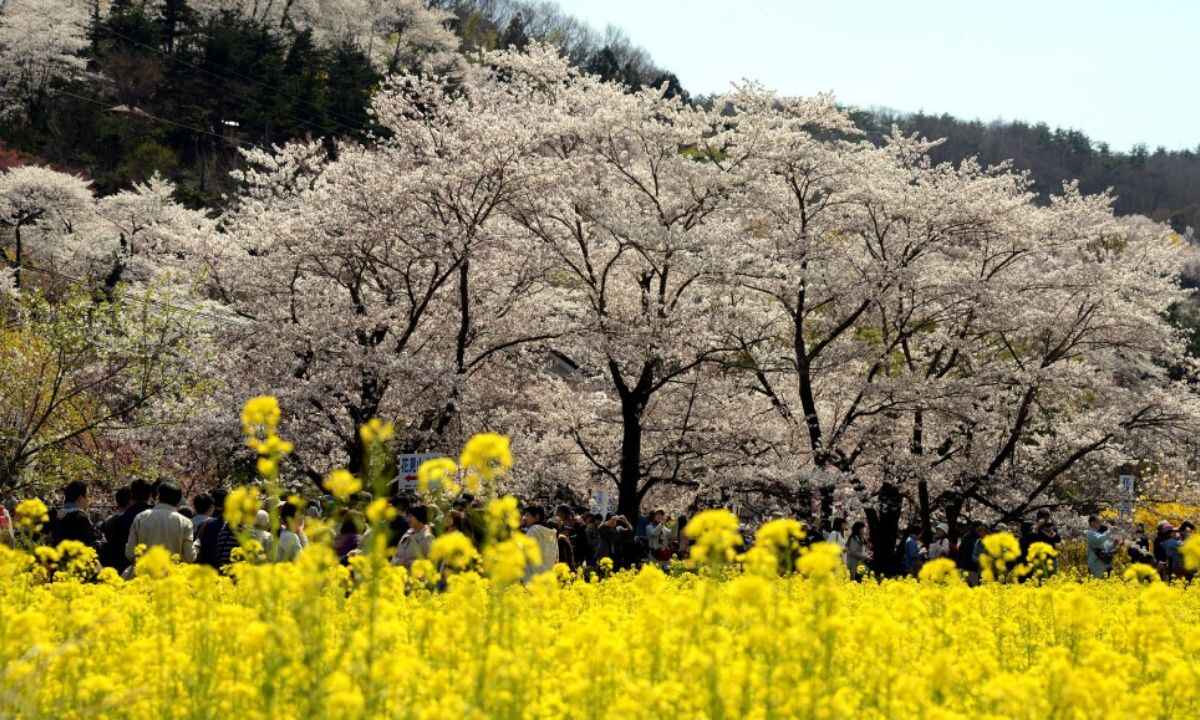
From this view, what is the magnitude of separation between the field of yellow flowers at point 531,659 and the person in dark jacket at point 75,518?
2.91 meters

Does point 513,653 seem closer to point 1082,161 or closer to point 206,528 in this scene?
point 206,528

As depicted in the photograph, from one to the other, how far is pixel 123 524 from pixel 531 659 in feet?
19.3

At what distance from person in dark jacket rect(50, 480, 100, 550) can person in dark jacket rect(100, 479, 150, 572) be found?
6.7 inches

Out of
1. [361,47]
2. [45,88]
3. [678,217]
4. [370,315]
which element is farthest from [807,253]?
[361,47]

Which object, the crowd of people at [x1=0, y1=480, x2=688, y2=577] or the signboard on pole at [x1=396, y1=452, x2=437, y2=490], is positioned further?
the signboard on pole at [x1=396, y1=452, x2=437, y2=490]

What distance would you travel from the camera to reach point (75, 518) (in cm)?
952

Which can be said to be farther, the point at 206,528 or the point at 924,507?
the point at 924,507

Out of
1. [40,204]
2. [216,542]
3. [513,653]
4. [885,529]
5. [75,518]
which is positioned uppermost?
[513,653]

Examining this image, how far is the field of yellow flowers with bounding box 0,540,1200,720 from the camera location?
3926 mm

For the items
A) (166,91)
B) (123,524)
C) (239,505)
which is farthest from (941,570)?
(166,91)

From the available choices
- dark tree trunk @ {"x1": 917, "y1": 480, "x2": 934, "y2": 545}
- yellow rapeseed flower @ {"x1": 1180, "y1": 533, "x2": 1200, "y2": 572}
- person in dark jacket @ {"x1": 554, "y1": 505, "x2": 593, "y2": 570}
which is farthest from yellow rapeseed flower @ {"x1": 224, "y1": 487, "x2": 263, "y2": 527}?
dark tree trunk @ {"x1": 917, "y1": 480, "x2": 934, "y2": 545}

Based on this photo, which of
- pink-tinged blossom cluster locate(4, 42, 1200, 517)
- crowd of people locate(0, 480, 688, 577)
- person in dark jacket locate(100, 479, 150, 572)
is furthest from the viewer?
pink-tinged blossom cluster locate(4, 42, 1200, 517)

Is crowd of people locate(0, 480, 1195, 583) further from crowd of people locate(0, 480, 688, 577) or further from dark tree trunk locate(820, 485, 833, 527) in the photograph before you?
dark tree trunk locate(820, 485, 833, 527)

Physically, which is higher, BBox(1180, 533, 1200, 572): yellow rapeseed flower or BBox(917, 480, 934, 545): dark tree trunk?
BBox(1180, 533, 1200, 572): yellow rapeseed flower
